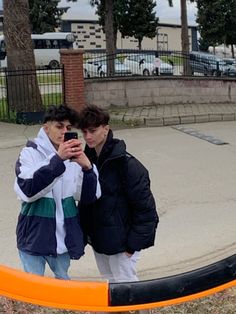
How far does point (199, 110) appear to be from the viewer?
14602 mm

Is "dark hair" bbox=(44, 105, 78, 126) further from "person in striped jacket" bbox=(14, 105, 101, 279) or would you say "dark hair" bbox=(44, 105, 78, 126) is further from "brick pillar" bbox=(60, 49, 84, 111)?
"brick pillar" bbox=(60, 49, 84, 111)

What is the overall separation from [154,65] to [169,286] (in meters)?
15.9

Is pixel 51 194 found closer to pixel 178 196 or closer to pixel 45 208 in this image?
pixel 45 208

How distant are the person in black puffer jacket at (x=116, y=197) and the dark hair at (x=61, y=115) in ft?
0.15

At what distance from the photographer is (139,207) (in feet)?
9.53

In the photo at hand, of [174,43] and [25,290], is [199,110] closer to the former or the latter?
[25,290]

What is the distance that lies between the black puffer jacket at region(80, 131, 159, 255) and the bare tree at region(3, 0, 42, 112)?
10695 millimetres

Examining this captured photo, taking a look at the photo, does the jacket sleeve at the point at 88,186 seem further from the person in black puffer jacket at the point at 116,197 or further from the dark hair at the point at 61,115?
the dark hair at the point at 61,115

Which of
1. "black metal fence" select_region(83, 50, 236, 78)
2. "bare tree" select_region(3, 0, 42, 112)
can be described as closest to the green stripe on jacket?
"bare tree" select_region(3, 0, 42, 112)

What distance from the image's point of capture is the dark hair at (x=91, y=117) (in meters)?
2.83

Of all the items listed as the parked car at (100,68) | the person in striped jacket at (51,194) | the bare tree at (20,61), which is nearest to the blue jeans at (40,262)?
the person in striped jacket at (51,194)

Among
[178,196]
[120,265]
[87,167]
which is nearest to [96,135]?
[87,167]

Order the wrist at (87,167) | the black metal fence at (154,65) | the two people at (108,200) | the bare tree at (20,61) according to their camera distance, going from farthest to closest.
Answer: the black metal fence at (154,65), the bare tree at (20,61), the two people at (108,200), the wrist at (87,167)

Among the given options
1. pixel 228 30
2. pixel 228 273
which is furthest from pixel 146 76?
pixel 228 30
